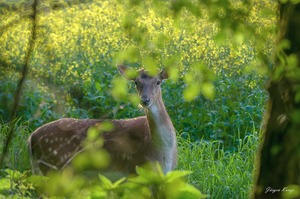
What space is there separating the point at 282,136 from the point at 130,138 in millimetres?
4332

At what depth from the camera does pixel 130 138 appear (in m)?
8.29

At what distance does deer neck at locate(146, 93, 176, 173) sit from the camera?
809cm

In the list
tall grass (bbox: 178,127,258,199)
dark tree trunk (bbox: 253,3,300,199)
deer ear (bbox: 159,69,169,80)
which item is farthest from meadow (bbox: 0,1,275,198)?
dark tree trunk (bbox: 253,3,300,199)

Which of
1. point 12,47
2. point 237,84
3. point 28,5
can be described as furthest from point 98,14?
point 28,5

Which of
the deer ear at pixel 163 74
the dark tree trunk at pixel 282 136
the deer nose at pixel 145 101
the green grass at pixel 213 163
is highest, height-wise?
the dark tree trunk at pixel 282 136

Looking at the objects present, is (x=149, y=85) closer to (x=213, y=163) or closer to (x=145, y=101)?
(x=145, y=101)

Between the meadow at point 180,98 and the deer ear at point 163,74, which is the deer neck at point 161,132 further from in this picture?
the meadow at point 180,98

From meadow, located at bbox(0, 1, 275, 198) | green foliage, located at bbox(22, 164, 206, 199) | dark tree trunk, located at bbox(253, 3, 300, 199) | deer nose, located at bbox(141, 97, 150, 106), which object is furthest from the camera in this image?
meadow, located at bbox(0, 1, 275, 198)

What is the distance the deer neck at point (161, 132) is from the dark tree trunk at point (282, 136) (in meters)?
3.84

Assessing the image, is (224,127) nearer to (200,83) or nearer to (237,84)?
(237,84)

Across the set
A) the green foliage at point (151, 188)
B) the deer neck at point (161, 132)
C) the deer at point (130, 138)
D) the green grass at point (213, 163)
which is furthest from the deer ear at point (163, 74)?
the green foliage at point (151, 188)

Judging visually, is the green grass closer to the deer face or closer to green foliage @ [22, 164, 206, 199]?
the deer face

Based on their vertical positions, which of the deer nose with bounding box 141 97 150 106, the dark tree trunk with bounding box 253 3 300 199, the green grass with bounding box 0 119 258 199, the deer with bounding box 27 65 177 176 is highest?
the dark tree trunk with bounding box 253 3 300 199

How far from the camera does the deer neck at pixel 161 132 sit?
8086 mm
